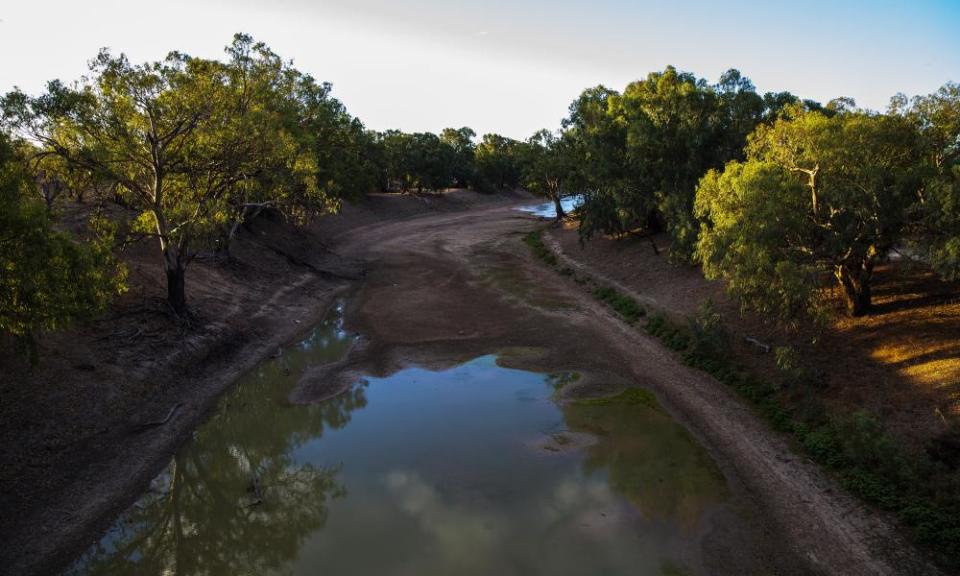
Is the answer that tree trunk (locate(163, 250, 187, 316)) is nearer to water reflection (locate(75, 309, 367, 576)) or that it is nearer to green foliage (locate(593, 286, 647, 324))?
water reflection (locate(75, 309, 367, 576))

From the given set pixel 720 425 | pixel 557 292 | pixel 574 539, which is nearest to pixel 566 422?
pixel 720 425

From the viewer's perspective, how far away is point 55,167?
2402cm

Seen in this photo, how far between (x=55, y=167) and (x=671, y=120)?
37025mm

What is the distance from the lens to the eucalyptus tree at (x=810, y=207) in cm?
2147

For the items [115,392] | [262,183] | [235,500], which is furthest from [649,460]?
[262,183]

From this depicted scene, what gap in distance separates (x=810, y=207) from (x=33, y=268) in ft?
89.7

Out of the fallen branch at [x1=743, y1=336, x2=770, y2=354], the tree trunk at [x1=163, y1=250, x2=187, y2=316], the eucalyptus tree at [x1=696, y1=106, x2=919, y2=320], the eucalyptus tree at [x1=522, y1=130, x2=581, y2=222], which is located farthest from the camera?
the eucalyptus tree at [x1=522, y1=130, x2=581, y2=222]

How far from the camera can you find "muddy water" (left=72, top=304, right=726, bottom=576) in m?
15.2

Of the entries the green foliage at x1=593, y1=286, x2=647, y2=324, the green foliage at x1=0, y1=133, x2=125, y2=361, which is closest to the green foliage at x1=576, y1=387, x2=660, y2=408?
the green foliage at x1=593, y1=286, x2=647, y2=324

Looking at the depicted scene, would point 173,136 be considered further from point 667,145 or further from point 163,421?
point 667,145

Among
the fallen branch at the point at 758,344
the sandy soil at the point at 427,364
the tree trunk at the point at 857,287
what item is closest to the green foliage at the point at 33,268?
the sandy soil at the point at 427,364

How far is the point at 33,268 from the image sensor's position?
52.3ft

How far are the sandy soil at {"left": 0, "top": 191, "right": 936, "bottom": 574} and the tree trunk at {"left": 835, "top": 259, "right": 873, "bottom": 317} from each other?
768cm

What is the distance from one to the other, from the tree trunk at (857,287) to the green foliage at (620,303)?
10.8 metres
